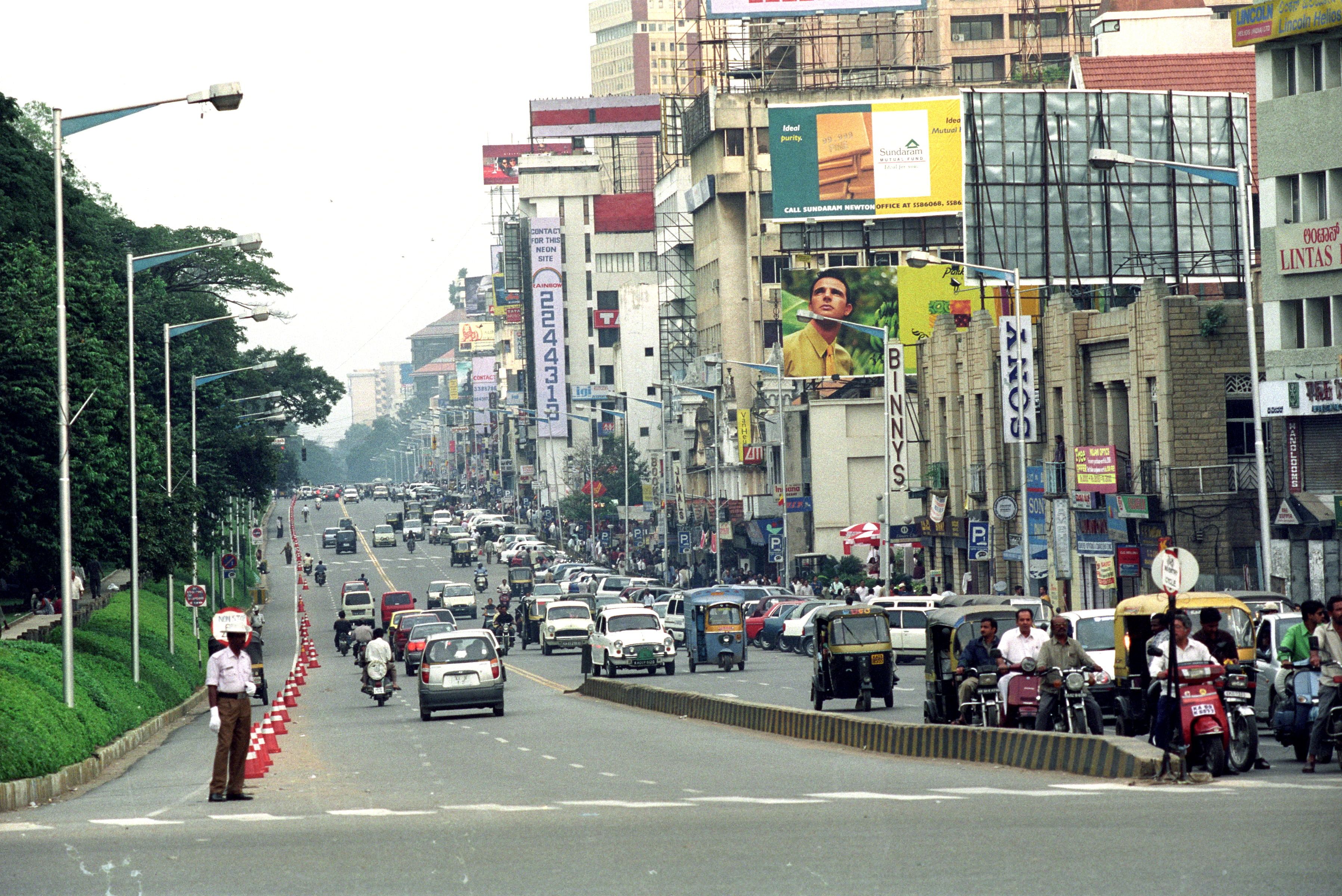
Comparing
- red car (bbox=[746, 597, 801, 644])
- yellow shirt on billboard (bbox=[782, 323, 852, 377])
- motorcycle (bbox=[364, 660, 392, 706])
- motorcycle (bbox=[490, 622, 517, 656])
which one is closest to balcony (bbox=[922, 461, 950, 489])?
red car (bbox=[746, 597, 801, 644])

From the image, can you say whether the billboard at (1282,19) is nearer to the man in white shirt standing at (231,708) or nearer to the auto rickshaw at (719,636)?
the auto rickshaw at (719,636)

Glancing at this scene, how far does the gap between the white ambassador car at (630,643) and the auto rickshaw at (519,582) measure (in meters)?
39.7

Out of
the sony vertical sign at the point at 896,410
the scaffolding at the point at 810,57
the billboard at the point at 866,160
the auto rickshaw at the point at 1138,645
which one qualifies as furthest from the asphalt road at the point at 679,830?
the scaffolding at the point at 810,57

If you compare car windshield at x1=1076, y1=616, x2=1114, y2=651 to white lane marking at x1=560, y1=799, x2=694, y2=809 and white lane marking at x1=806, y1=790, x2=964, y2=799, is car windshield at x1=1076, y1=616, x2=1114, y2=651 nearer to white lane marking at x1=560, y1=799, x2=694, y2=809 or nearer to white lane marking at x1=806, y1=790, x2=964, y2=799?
white lane marking at x1=806, y1=790, x2=964, y2=799

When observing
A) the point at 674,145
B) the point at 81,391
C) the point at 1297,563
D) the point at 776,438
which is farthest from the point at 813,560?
the point at 674,145

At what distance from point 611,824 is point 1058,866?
3.84m

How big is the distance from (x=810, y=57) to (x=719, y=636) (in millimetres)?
83229

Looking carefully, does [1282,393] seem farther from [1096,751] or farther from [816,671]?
[1096,751]

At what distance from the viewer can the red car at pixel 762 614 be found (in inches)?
2270

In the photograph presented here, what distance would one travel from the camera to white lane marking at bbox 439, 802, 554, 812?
1529cm

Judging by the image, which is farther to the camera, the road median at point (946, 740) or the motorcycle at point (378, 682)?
the motorcycle at point (378, 682)

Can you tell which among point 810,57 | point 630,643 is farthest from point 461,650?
point 810,57

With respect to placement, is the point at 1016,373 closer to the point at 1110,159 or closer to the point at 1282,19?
the point at 1282,19

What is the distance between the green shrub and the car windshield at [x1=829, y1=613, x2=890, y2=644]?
10.8m
